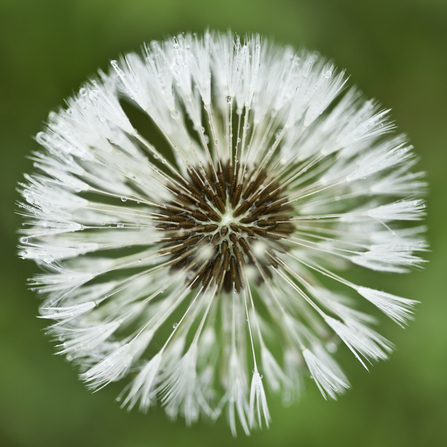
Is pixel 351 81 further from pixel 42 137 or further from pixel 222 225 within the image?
pixel 42 137

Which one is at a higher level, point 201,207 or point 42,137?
point 42,137

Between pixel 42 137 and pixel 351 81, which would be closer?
pixel 42 137

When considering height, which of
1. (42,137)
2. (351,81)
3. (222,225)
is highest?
(351,81)

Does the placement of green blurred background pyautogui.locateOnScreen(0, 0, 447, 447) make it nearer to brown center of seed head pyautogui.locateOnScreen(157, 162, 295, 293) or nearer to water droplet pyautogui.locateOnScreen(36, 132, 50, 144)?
water droplet pyautogui.locateOnScreen(36, 132, 50, 144)

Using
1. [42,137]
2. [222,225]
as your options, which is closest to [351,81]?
[222,225]

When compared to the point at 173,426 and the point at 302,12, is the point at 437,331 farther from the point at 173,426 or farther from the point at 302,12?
the point at 302,12

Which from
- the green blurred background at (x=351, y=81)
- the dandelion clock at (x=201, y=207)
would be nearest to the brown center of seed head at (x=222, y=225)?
the dandelion clock at (x=201, y=207)

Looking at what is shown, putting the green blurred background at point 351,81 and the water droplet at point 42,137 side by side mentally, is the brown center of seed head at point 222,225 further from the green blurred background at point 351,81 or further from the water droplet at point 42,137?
the green blurred background at point 351,81
